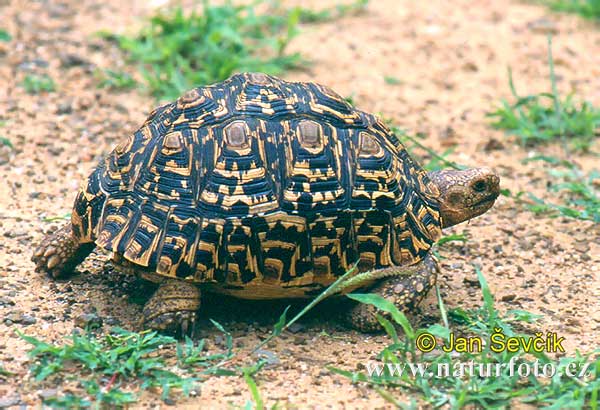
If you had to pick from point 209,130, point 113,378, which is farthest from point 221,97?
point 113,378

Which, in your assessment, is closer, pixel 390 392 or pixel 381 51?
A: pixel 390 392

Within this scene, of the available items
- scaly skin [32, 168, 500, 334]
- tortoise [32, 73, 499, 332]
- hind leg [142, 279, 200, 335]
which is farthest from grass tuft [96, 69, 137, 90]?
hind leg [142, 279, 200, 335]

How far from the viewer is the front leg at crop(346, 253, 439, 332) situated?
459cm

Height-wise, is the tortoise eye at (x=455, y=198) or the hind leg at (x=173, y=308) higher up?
the tortoise eye at (x=455, y=198)

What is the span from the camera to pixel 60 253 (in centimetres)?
480

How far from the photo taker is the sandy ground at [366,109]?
14.5 feet

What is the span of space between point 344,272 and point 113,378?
121 cm

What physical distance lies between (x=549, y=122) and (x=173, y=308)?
3750 millimetres

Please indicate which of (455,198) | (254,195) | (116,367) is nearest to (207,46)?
(455,198)

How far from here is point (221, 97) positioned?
15.0 feet

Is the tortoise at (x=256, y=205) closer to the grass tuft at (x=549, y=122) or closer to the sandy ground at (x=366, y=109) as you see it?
the sandy ground at (x=366, y=109)

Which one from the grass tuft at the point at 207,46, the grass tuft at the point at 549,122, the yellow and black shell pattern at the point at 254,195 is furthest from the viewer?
the grass tuft at the point at 207,46

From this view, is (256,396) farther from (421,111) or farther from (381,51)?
(381,51)

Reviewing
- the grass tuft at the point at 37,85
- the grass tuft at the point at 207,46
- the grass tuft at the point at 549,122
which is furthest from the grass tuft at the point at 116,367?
the grass tuft at the point at 549,122
